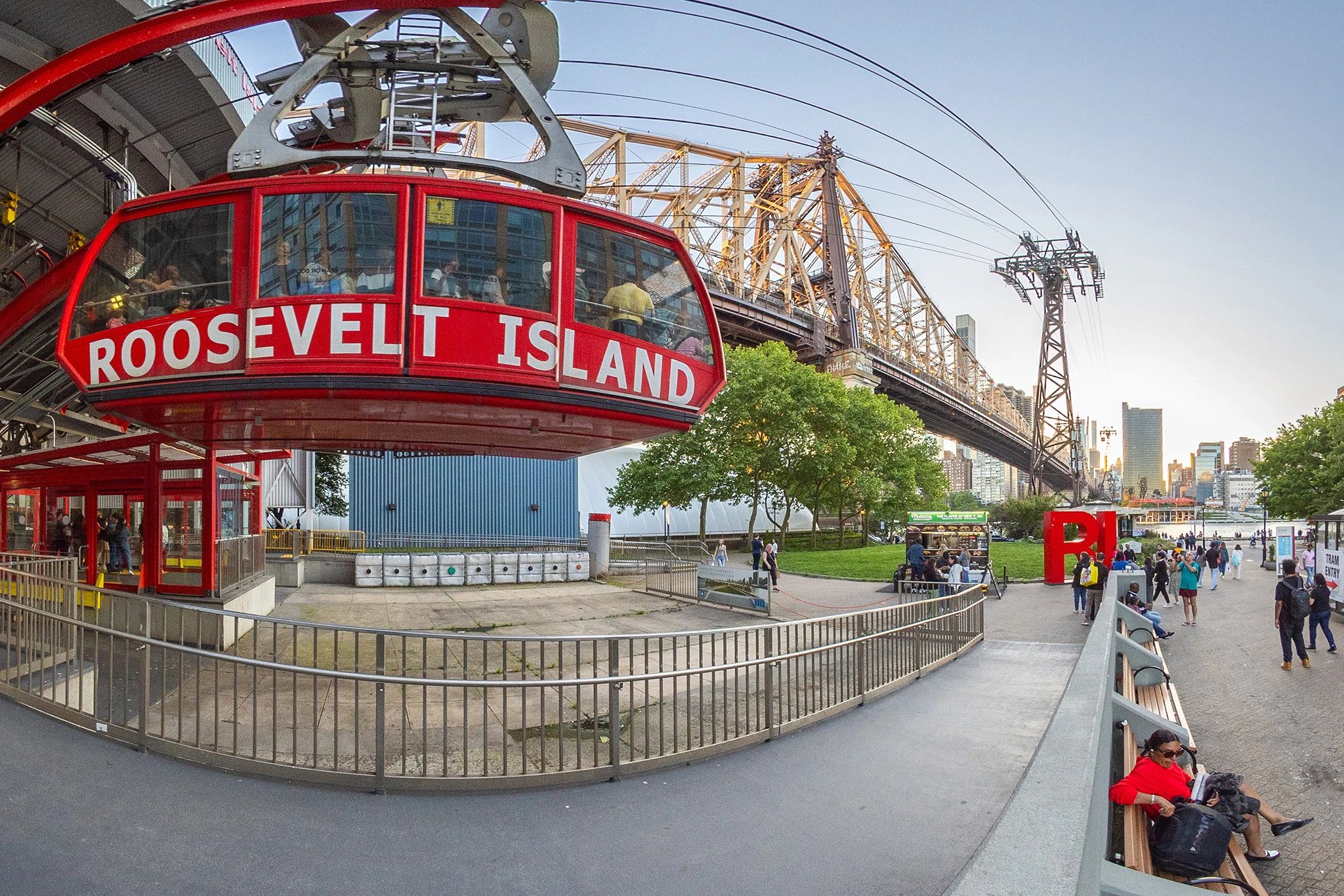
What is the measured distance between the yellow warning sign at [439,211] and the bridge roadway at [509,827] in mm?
4143

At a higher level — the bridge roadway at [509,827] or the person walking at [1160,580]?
the bridge roadway at [509,827]

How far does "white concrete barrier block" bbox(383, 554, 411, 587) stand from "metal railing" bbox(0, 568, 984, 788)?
13101 millimetres

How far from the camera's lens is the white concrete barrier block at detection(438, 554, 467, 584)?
22.9 metres

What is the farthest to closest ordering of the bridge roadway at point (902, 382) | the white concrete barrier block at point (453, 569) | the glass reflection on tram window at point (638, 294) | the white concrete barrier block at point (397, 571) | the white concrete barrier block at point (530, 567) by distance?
the bridge roadway at point (902, 382)
the white concrete barrier block at point (530, 567)
the white concrete barrier block at point (453, 569)
the white concrete barrier block at point (397, 571)
the glass reflection on tram window at point (638, 294)

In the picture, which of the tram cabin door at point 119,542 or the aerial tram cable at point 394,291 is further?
the tram cabin door at point 119,542

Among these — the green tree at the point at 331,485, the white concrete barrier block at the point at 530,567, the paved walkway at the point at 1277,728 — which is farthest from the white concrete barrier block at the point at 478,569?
the paved walkway at the point at 1277,728

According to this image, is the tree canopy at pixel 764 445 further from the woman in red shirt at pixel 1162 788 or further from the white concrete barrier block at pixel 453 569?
the woman in red shirt at pixel 1162 788

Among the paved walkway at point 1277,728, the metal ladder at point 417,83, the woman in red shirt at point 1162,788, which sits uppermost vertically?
the metal ladder at point 417,83

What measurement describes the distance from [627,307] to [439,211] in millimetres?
1746

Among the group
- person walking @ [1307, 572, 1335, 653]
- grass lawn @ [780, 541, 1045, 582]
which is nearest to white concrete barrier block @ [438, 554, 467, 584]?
grass lawn @ [780, 541, 1045, 582]

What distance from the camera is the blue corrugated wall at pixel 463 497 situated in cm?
3300

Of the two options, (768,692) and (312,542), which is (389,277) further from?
(312,542)

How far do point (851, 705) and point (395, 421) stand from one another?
5245 mm

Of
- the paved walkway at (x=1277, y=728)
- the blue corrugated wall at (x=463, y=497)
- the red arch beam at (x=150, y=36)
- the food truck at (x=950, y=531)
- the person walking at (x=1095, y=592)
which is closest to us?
the paved walkway at (x=1277, y=728)
